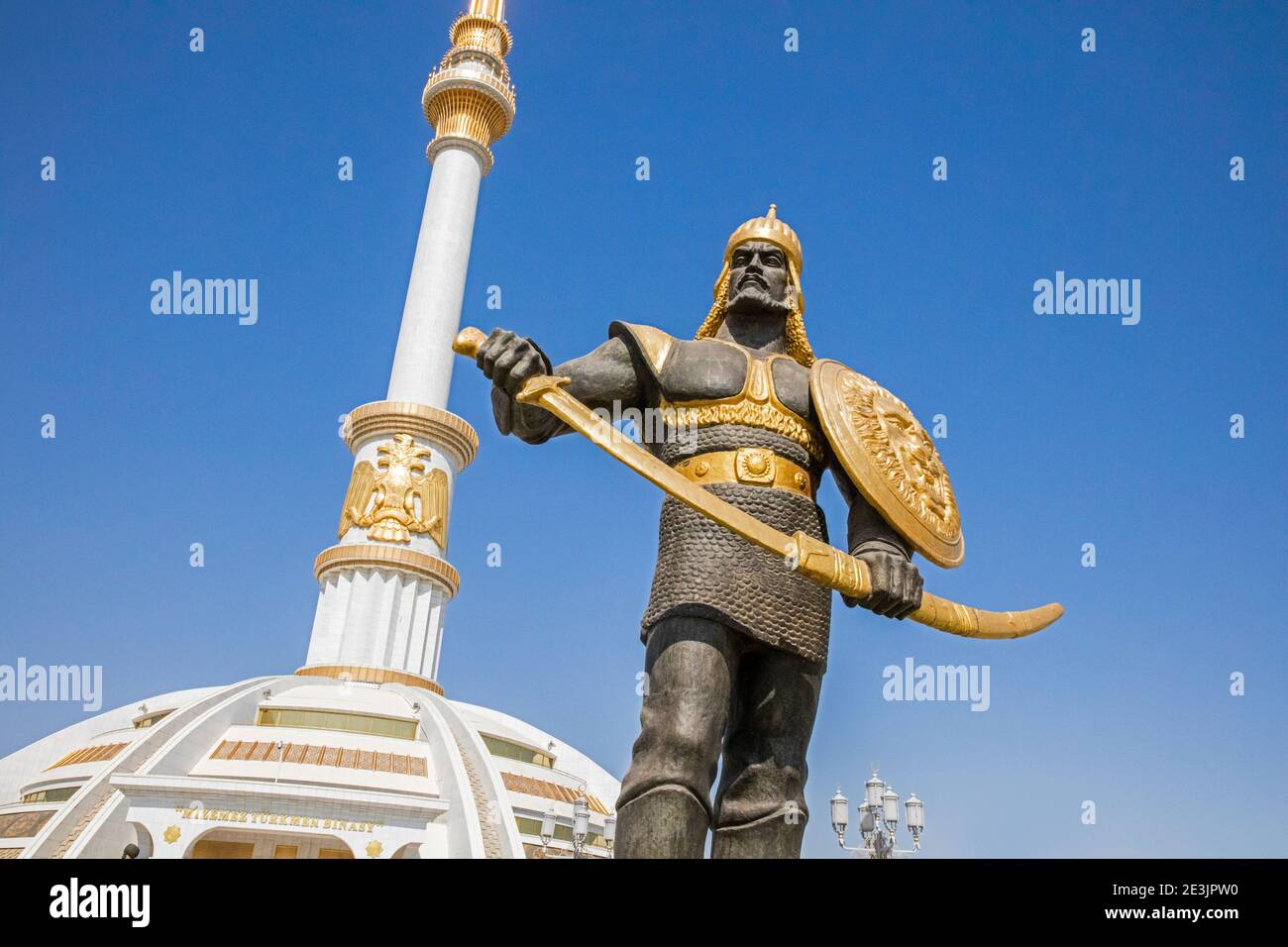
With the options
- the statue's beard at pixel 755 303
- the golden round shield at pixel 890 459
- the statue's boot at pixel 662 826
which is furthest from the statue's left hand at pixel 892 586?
the statue's beard at pixel 755 303

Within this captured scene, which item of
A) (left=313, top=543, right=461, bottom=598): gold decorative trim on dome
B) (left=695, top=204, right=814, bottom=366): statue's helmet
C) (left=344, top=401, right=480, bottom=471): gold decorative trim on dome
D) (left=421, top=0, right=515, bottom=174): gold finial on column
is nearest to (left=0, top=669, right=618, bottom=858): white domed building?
(left=313, top=543, right=461, bottom=598): gold decorative trim on dome

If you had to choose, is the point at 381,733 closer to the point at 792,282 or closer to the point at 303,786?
the point at 303,786

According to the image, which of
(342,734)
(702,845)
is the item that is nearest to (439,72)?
(342,734)

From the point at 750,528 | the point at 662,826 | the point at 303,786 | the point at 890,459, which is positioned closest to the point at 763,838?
the point at 662,826

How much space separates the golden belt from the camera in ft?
12.5

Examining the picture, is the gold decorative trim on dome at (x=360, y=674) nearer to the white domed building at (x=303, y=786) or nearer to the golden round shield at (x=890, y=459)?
the white domed building at (x=303, y=786)

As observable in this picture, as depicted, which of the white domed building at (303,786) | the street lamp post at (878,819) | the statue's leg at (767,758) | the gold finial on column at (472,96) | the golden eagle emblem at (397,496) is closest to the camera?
the statue's leg at (767,758)

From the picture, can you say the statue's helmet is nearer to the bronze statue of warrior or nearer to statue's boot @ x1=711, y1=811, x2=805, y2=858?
the bronze statue of warrior

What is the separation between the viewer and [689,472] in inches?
152

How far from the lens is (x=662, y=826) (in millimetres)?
3189

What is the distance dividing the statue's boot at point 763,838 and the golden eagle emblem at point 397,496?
22.6 metres

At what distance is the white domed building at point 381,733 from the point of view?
18531mm
